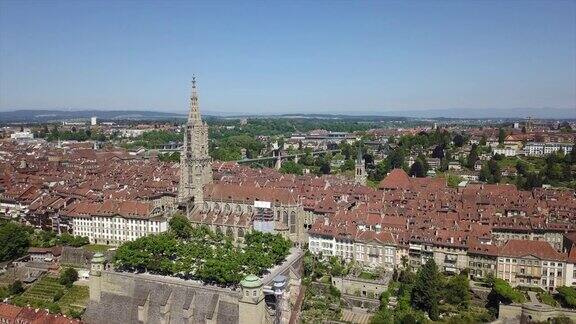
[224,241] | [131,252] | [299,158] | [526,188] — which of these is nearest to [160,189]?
[224,241]

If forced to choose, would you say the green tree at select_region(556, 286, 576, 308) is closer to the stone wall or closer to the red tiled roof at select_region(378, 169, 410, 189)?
the stone wall

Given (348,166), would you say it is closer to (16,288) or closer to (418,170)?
(418,170)

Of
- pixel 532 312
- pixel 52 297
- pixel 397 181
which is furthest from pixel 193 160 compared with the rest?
pixel 532 312

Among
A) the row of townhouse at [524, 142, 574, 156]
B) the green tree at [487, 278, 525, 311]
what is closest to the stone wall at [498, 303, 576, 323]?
the green tree at [487, 278, 525, 311]

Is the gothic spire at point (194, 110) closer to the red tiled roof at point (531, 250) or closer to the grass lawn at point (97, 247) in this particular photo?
the grass lawn at point (97, 247)

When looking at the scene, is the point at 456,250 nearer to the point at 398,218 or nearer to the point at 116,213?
the point at 398,218
